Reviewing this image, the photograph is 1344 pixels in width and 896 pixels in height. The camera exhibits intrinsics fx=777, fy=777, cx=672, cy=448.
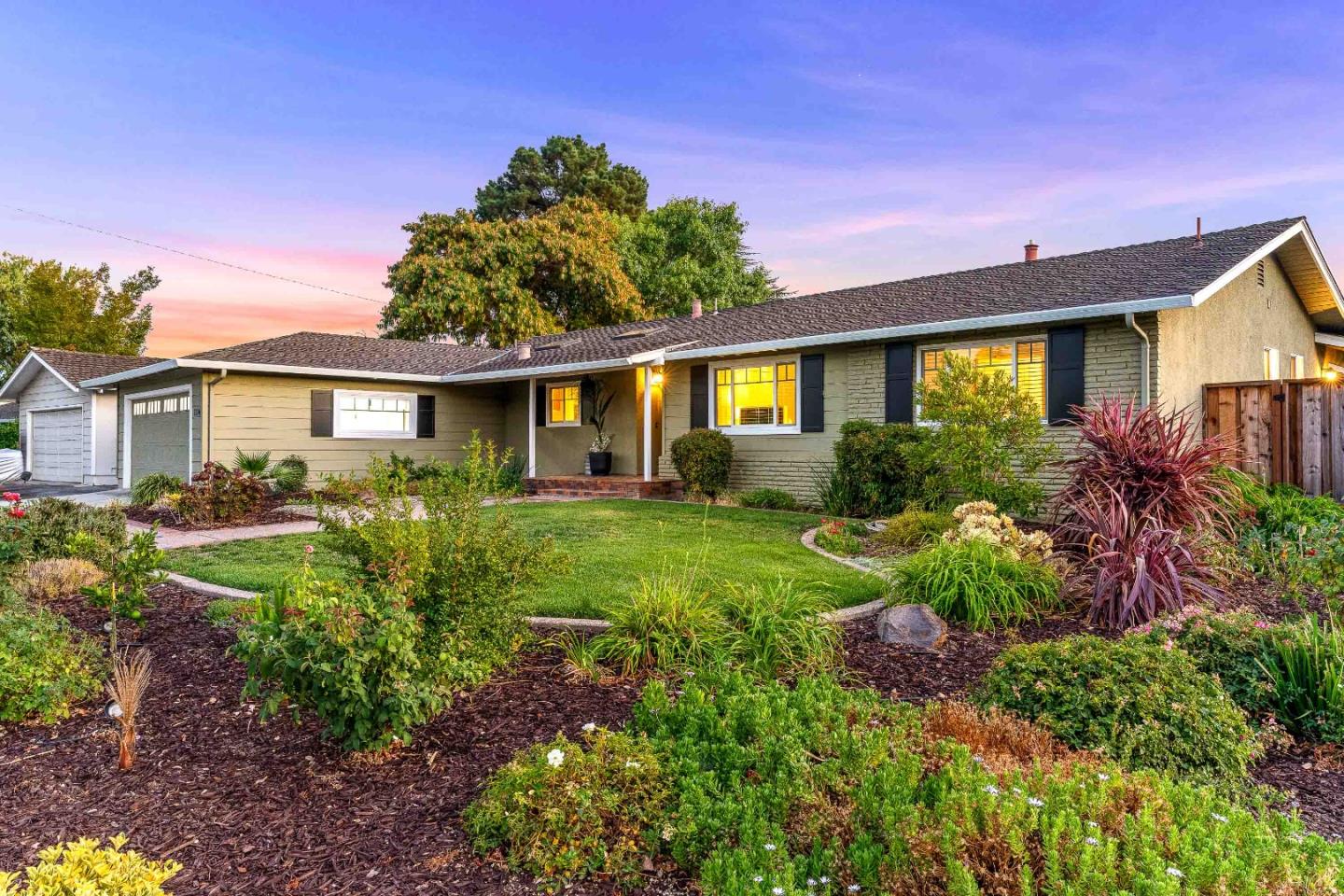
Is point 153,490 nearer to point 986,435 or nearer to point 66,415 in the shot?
point 66,415

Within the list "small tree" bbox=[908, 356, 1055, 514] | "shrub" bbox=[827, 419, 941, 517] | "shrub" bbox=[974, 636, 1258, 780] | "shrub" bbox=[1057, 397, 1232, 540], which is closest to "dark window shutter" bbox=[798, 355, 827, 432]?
"shrub" bbox=[827, 419, 941, 517]

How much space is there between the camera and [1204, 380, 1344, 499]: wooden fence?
9055 mm

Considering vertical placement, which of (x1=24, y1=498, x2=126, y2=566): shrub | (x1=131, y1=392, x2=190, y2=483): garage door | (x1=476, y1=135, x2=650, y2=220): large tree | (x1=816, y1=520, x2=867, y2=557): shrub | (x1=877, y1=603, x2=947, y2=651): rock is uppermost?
(x1=476, y1=135, x2=650, y2=220): large tree

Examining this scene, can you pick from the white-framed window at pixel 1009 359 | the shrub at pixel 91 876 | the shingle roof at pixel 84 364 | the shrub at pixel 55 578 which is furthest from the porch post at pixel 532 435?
the shrub at pixel 91 876

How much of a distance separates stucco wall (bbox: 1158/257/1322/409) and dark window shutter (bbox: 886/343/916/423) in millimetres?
2986

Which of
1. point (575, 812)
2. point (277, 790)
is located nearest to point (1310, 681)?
point (575, 812)

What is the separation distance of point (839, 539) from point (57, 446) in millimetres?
21305

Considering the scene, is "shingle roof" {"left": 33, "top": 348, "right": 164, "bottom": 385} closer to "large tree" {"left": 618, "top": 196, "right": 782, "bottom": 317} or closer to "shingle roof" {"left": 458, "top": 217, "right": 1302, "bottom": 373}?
"shingle roof" {"left": 458, "top": 217, "right": 1302, "bottom": 373}

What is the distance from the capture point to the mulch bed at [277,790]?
218 cm

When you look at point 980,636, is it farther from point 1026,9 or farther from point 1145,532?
point 1026,9

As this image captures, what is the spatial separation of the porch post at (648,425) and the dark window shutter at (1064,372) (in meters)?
6.31

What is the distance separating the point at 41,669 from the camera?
10.8ft

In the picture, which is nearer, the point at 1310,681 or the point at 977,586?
the point at 1310,681

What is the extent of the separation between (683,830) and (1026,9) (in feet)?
36.7
